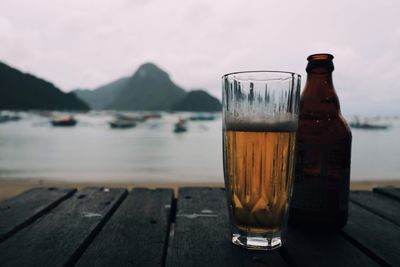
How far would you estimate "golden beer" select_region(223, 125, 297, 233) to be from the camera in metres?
0.78

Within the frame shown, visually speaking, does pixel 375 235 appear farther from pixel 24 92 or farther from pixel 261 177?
pixel 24 92

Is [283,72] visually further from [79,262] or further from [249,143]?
[79,262]

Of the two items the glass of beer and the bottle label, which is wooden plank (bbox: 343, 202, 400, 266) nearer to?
the bottle label

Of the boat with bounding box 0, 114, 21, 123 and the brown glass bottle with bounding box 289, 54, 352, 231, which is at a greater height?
the brown glass bottle with bounding box 289, 54, 352, 231

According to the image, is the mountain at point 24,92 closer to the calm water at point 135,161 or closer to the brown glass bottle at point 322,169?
the calm water at point 135,161

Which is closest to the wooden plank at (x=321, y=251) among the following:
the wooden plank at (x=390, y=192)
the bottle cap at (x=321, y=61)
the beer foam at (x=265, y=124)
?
the beer foam at (x=265, y=124)

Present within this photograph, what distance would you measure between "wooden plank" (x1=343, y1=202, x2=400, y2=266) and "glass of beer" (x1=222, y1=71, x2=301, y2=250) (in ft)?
0.67

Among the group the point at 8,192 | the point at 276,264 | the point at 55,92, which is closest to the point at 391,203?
the point at 276,264

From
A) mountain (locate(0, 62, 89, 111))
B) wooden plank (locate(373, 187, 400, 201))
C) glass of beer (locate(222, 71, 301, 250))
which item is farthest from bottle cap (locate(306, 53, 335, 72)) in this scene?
mountain (locate(0, 62, 89, 111))

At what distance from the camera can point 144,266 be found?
27.5 inches

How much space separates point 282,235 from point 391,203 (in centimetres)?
71

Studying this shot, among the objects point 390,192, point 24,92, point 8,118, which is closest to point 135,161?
point 390,192

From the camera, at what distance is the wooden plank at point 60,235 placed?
2.40 ft

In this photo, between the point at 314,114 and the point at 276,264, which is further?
the point at 314,114
